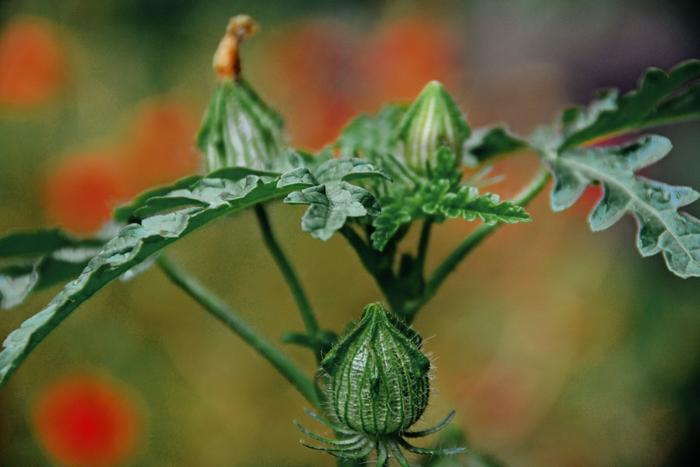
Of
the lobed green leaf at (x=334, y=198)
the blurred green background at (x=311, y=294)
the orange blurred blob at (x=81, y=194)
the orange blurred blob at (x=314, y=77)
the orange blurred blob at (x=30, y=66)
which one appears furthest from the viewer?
the orange blurred blob at (x=314, y=77)

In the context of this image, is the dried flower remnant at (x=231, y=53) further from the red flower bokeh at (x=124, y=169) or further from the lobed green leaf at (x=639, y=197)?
the red flower bokeh at (x=124, y=169)

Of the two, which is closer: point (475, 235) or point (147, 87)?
point (475, 235)

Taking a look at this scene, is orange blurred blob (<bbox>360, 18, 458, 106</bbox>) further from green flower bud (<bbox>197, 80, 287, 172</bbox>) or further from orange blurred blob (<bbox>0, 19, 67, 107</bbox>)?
green flower bud (<bbox>197, 80, 287, 172</bbox>)

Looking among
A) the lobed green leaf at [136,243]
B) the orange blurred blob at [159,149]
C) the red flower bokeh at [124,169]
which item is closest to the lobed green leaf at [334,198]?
the lobed green leaf at [136,243]

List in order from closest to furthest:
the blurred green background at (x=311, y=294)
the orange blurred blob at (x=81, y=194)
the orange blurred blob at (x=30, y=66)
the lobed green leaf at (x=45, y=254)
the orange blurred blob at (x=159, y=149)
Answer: the lobed green leaf at (x=45, y=254)
the blurred green background at (x=311, y=294)
the orange blurred blob at (x=81, y=194)
the orange blurred blob at (x=159, y=149)
the orange blurred blob at (x=30, y=66)

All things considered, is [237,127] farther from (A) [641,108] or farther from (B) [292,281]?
(A) [641,108]

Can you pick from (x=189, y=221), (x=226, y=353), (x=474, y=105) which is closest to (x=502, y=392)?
(x=226, y=353)

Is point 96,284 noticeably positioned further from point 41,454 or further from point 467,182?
point 41,454
